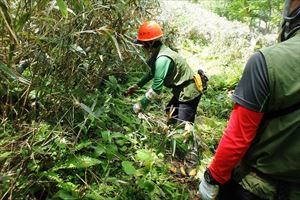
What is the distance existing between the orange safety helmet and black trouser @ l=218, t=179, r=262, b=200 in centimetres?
290

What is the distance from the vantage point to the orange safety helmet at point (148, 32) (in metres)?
4.57

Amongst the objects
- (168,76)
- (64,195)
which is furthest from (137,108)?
(64,195)

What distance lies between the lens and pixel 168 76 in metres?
4.89

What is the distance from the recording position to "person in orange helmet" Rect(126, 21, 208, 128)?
4520 mm

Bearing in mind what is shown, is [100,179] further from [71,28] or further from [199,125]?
[199,125]

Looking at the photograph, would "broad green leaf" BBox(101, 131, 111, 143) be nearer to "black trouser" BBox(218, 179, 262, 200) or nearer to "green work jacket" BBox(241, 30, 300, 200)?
"black trouser" BBox(218, 179, 262, 200)

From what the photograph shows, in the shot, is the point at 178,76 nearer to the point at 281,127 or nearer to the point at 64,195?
the point at 64,195

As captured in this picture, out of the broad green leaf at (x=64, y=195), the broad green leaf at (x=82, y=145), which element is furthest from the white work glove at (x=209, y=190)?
the broad green leaf at (x=82, y=145)

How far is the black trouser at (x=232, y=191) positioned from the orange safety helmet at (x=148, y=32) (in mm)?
2902

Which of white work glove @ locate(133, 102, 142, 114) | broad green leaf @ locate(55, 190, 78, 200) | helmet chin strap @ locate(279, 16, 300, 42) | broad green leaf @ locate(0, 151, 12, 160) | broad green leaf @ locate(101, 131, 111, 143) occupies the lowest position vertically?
white work glove @ locate(133, 102, 142, 114)

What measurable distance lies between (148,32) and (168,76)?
712 mm

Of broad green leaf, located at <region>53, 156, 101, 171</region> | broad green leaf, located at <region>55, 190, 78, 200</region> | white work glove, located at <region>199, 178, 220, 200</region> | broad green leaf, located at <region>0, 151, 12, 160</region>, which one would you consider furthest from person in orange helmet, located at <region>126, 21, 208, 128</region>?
white work glove, located at <region>199, 178, 220, 200</region>

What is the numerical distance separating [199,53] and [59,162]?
27.0ft

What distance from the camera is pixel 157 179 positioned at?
377 centimetres
